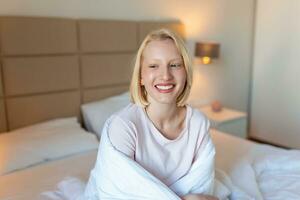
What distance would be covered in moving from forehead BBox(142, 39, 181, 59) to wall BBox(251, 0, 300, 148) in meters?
2.49

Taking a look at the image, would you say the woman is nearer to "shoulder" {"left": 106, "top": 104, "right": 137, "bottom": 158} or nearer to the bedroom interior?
"shoulder" {"left": 106, "top": 104, "right": 137, "bottom": 158}

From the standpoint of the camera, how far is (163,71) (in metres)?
1.20

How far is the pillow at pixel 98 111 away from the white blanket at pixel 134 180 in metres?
1.03

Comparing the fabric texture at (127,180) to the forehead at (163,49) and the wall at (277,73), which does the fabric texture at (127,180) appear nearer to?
the forehead at (163,49)

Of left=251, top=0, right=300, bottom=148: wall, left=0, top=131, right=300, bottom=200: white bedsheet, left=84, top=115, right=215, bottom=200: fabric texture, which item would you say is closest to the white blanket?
left=84, top=115, right=215, bottom=200: fabric texture

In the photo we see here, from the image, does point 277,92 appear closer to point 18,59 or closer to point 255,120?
point 255,120

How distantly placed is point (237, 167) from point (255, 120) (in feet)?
7.18

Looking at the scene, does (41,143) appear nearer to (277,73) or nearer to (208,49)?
(208,49)

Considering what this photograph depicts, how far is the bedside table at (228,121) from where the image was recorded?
9.59ft

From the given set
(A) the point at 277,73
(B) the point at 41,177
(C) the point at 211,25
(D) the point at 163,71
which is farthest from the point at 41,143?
(A) the point at 277,73

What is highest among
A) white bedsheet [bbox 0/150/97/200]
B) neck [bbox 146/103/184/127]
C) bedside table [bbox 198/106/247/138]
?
Result: neck [bbox 146/103/184/127]

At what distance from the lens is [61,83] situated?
2369 mm

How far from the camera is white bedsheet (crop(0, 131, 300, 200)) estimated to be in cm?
153

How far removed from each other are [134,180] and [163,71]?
0.42m
